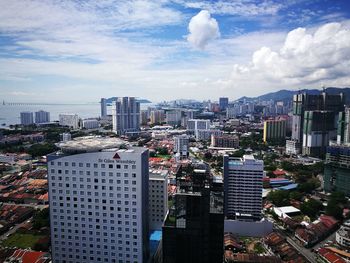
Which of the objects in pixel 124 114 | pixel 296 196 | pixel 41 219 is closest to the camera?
pixel 41 219

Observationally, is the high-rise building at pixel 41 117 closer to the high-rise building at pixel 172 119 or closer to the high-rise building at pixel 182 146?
the high-rise building at pixel 172 119

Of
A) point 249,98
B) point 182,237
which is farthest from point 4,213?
point 249,98

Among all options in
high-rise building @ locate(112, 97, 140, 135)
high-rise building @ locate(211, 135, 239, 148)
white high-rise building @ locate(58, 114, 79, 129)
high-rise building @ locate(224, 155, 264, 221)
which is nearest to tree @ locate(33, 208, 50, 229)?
high-rise building @ locate(224, 155, 264, 221)

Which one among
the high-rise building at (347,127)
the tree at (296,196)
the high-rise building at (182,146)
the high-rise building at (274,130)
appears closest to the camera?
the tree at (296,196)

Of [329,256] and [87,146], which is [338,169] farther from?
[87,146]

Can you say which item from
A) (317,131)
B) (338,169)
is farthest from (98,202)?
(317,131)

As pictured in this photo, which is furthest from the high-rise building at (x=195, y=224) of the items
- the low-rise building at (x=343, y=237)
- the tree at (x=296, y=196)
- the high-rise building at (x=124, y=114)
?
the high-rise building at (x=124, y=114)
